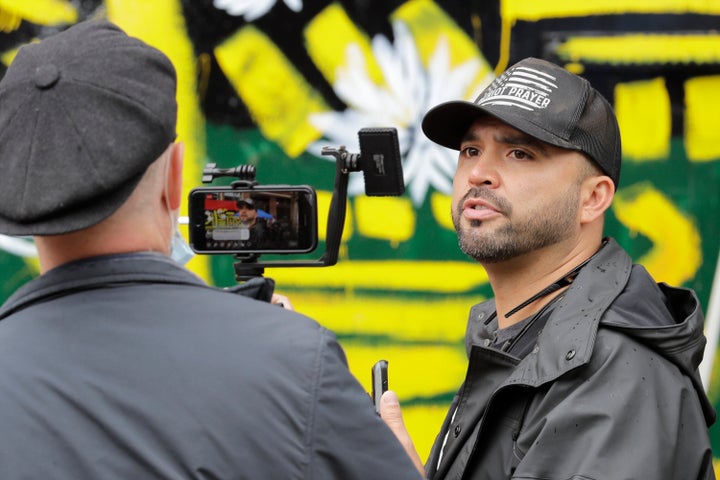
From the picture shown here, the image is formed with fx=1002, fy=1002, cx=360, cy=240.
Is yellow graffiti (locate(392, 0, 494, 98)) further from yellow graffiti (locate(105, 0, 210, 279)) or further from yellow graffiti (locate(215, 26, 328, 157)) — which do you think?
yellow graffiti (locate(105, 0, 210, 279))

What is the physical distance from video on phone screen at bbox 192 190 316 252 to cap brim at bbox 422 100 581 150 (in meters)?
0.44

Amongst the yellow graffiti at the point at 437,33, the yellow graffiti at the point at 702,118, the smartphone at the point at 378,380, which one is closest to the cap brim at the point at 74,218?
the smartphone at the point at 378,380

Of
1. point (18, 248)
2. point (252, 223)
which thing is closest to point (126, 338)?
point (252, 223)

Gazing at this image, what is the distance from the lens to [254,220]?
91.4 inches

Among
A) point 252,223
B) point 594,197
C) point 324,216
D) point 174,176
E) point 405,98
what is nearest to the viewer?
point 174,176

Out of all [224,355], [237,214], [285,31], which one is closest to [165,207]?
[224,355]

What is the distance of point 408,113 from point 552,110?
193cm

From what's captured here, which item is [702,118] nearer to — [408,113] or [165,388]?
[408,113]

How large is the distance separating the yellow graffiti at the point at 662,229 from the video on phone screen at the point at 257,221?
7.34 ft

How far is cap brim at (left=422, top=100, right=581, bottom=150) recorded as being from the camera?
233cm

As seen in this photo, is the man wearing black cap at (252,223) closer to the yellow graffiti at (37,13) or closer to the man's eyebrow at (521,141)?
the man's eyebrow at (521,141)

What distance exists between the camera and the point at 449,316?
4293mm

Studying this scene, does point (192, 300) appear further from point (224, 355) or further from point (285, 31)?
point (285, 31)

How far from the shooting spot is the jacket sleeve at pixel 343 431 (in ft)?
4.60
